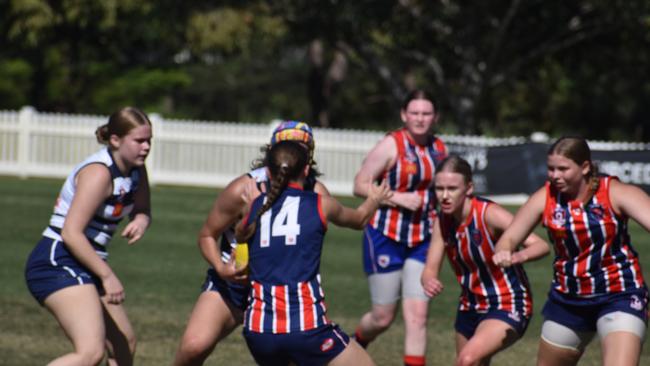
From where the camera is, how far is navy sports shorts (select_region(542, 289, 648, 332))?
6.22m

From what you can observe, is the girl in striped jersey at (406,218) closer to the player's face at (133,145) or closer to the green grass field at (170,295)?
the green grass field at (170,295)

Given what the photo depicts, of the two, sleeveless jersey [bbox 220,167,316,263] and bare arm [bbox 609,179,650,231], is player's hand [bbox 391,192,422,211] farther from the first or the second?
bare arm [bbox 609,179,650,231]

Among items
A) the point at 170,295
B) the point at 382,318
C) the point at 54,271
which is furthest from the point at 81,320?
the point at 170,295

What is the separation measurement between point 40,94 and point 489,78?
58.1ft

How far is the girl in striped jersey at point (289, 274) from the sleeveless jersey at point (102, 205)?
2.95 feet

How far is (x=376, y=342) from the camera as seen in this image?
31.4 feet

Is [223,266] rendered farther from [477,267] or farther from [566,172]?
[566,172]

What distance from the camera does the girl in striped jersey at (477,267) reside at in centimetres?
662

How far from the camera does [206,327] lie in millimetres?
6457

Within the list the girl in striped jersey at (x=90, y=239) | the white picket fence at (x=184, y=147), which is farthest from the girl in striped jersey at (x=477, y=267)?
the white picket fence at (x=184, y=147)

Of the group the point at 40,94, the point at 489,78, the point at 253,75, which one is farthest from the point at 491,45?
the point at 253,75

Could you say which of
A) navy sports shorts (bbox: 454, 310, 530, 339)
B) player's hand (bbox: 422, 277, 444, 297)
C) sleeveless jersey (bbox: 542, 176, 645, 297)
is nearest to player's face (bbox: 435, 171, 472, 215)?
player's hand (bbox: 422, 277, 444, 297)

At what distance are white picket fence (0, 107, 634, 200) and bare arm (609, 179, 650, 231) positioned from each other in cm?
1610

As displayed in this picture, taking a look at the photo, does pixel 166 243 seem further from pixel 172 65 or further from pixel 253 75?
pixel 253 75
